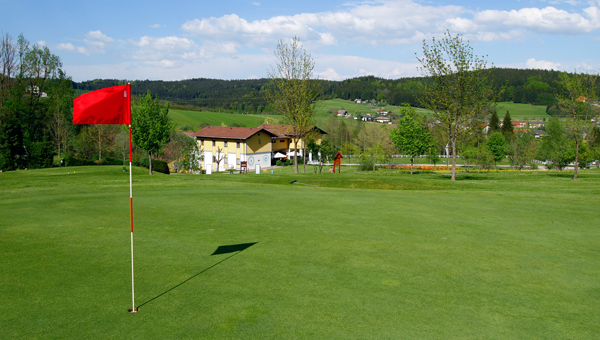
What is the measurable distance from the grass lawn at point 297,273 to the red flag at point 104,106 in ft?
10.4

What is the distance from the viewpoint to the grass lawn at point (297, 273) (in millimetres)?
6590

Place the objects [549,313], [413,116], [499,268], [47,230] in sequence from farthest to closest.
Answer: [413,116] → [47,230] → [499,268] → [549,313]

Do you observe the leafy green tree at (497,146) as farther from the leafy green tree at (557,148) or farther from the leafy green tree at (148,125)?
the leafy green tree at (148,125)

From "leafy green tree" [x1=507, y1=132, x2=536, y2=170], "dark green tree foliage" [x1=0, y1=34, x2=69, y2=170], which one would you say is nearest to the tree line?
"dark green tree foliage" [x1=0, y1=34, x2=69, y2=170]

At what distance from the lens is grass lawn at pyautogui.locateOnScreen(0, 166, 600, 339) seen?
Result: 21.6 feet

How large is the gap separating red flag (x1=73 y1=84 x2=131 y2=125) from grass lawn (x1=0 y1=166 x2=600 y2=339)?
10.4 feet

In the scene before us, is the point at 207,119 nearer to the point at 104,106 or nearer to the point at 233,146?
the point at 233,146

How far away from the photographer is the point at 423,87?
3831 centimetres

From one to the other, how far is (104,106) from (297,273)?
5140 millimetres

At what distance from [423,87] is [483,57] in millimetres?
5533

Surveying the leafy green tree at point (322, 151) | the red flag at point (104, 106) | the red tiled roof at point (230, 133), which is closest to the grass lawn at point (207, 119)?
the red tiled roof at point (230, 133)

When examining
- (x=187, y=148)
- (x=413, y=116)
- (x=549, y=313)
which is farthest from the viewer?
(x=187, y=148)

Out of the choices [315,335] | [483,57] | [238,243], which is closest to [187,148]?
[483,57]

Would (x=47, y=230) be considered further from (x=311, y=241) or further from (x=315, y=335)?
(x=315, y=335)
